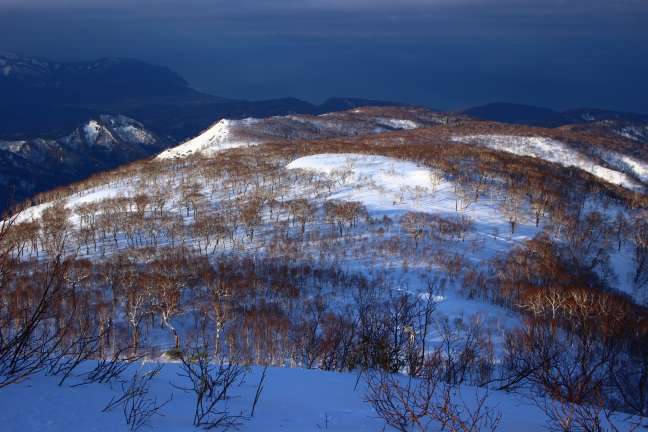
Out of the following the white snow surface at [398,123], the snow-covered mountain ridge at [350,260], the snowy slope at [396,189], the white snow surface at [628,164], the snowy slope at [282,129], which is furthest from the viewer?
the white snow surface at [398,123]

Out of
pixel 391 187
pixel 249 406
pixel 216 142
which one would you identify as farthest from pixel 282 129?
pixel 249 406

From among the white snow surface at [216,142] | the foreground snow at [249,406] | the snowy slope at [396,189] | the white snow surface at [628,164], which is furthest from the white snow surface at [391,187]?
the white snow surface at [628,164]

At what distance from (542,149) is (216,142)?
296ft

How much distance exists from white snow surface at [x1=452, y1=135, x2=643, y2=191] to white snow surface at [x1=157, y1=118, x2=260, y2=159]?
62.1 m

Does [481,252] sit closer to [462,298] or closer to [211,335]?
[462,298]

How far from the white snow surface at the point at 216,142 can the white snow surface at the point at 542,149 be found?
6207 cm

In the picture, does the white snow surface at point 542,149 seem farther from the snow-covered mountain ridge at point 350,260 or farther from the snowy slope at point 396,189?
the snowy slope at point 396,189

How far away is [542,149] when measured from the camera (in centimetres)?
12925

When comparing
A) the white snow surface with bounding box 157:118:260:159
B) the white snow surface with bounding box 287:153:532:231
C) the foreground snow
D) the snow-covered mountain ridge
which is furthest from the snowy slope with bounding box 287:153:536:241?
the foreground snow

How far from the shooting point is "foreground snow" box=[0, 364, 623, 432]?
17.5 feet

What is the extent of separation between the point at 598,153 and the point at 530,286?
113012 millimetres

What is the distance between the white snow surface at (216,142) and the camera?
5039 inches

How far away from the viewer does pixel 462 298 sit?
134ft

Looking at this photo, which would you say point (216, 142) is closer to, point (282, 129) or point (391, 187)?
point (282, 129)
